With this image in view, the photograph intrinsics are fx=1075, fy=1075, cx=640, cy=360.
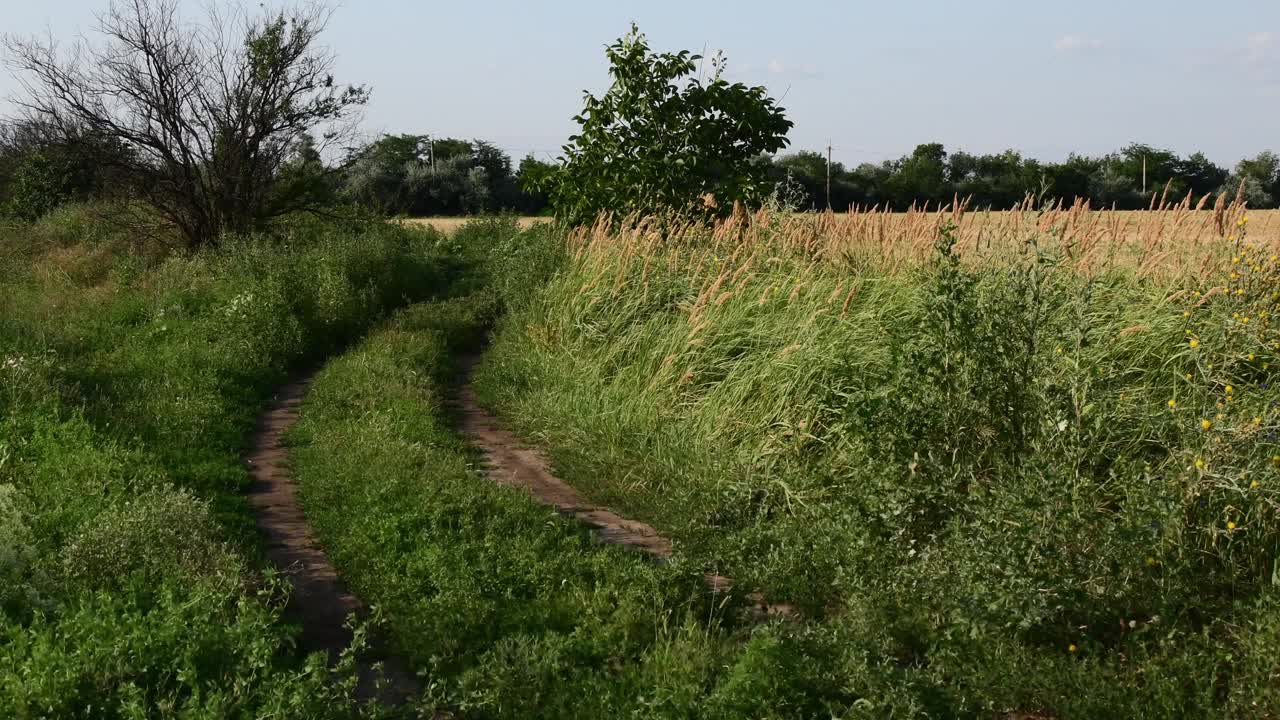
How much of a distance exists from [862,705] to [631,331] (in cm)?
527

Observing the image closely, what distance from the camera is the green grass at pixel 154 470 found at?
3900 millimetres

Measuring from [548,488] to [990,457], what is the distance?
284 cm

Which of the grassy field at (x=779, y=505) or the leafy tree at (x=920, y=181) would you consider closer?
the grassy field at (x=779, y=505)

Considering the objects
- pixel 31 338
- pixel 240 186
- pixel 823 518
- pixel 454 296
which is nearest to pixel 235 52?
pixel 240 186

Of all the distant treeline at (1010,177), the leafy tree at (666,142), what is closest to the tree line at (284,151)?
the leafy tree at (666,142)

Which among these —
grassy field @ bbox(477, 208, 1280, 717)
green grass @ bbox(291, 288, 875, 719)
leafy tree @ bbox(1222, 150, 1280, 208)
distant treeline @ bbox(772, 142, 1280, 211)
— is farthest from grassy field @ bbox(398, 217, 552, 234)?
leafy tree @ bbox(1222, 150, 1280, 208)

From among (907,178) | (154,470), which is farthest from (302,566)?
(907,178)

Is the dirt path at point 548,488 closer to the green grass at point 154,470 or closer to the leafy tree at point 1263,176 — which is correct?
the green grass at point 154,470

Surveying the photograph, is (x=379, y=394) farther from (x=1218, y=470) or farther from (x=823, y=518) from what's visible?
(x=1218, y=470)

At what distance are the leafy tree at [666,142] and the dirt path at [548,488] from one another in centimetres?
424

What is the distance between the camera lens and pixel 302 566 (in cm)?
561

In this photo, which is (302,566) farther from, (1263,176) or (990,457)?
(1263,176)

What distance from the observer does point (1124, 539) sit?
14.1 feet

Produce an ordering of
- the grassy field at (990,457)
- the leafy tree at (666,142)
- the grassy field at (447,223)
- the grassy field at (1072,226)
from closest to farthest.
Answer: the grassy field at (990,457), the grassy field at (1072,226), the leafy tree at (666,142), the grassy field at (447,223)
